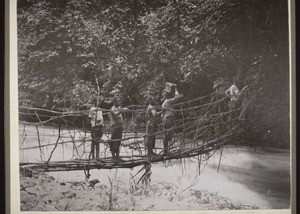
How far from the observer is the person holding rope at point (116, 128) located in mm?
2225

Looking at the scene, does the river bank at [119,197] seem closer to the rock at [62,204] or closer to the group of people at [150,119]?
the rock at [62,204]

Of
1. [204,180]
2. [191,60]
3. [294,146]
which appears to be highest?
[191,60]

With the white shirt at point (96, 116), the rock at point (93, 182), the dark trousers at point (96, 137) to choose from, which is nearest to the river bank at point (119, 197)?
the rock at point (93, 182)

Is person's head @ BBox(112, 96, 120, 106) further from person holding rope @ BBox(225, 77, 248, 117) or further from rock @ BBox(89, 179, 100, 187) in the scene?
person holding rope @ BBox(225, 77, 248, 117)

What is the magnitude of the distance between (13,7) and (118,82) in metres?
0.65

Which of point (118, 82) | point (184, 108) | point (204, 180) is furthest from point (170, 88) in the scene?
point (204, 180)

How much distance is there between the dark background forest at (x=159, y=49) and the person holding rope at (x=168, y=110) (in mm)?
32

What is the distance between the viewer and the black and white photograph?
2.21 meters

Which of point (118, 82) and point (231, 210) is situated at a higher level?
point (118, 82)

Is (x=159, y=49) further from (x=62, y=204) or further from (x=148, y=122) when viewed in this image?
(x=62, y=204)

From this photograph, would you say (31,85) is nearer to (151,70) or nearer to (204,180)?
(151,70)

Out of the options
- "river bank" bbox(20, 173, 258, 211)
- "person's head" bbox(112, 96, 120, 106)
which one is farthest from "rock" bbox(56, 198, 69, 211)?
"person's head" bbox(112, 96, 120, 106)

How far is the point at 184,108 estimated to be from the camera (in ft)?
7.32

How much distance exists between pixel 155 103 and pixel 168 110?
0.08 metres
